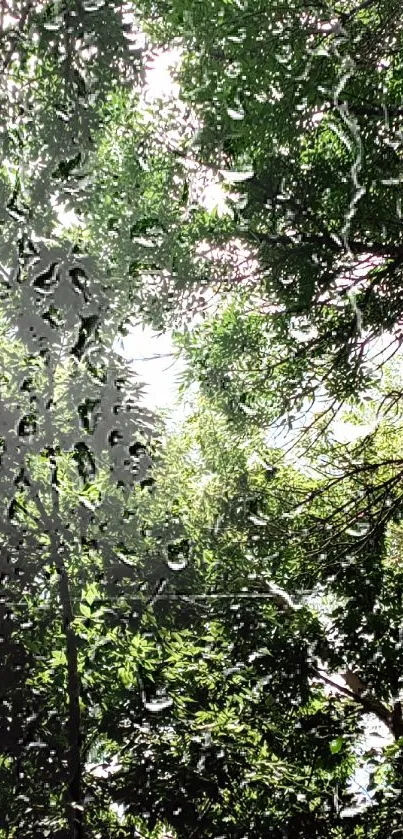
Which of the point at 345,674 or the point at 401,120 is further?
the point at 345,674

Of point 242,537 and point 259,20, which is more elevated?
point 259,20

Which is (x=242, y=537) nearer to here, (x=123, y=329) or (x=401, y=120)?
(x=123, y=329)

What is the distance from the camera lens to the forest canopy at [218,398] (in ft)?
6.10

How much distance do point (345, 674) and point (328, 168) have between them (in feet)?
7.27

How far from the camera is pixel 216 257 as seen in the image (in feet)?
8.20

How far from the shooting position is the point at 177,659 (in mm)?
2346

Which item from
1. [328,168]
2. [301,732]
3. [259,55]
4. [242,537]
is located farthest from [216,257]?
[301,732]

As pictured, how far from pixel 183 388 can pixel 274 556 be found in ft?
3.19

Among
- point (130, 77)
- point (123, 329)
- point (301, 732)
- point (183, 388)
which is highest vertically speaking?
point (130, 77)

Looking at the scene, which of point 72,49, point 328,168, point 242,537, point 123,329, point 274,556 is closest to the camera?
point 328,168

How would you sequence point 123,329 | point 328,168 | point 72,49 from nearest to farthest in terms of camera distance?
point 328,168 → point 72,49 → point 123,329

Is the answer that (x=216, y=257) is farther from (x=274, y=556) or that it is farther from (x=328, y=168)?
(x=274, y=556)

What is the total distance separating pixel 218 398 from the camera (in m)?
2.88

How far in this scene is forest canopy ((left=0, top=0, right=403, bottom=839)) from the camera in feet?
6.10
